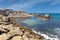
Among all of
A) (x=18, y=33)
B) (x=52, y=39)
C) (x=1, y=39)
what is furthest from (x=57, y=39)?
(x=1, y=39)

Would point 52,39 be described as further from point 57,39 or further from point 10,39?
point 10,39

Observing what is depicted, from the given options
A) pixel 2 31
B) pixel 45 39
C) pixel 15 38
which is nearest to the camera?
pixel 15 38

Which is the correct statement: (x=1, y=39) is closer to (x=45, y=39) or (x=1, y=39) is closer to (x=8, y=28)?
(x=8, y=28)

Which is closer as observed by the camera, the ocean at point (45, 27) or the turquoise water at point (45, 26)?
the ocean at point (45, 27)

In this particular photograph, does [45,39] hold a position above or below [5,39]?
below

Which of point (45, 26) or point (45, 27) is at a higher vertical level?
point (45, 27)

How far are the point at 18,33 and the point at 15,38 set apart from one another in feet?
6.85

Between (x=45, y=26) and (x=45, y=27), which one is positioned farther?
(x=45, y=26)

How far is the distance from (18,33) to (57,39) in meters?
7.65

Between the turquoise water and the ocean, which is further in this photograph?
the turquoise water

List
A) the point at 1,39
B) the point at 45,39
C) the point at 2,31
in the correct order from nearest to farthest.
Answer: the point at 1,39 → the point at 2,31 → the point at 45,39

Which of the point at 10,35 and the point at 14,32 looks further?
the point at 14,32

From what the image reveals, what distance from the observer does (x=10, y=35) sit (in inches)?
691

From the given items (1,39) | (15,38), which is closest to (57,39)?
(15,38)
